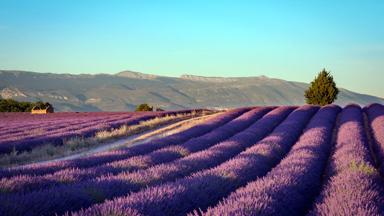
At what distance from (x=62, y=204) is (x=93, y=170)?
3251 mm

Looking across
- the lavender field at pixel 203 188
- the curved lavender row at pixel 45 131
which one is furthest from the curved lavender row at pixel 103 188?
the curved lavender row at pixel 45 131

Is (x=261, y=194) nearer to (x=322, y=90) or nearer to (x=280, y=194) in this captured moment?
(x=280, y=194)

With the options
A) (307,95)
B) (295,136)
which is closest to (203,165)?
(295,136)

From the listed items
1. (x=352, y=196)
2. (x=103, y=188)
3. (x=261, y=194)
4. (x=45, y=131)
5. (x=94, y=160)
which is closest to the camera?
(x=352, y=196)

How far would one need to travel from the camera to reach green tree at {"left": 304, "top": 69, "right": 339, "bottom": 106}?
173 ft

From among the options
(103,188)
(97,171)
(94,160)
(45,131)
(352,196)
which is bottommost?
(45,131)

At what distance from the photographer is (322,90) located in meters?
53.0

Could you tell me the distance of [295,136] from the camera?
57.1 ft

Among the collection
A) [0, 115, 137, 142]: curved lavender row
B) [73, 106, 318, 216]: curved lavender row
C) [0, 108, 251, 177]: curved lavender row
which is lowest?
A: [0, 115, 137, 142]: curved lavender row

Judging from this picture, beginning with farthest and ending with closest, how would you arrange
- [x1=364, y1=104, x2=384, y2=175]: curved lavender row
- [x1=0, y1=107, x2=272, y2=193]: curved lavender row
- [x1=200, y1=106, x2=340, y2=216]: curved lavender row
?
[x1=364, y1=104, x2=384, y2=175]: curved lavender row, [x1=0, y1=107, x2=272, y2=193]: curved lavender row, [x1=200, y1=106, x2=340, y2=216]: curved lavender row

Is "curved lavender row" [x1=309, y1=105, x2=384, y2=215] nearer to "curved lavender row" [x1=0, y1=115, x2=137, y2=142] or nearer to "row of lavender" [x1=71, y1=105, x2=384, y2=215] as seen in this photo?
"row of lavender" [x1=71, y1=105, x2=384, y2=215]

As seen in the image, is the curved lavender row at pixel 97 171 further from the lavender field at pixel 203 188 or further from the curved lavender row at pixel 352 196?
the curved lavender row at pixel 352 196

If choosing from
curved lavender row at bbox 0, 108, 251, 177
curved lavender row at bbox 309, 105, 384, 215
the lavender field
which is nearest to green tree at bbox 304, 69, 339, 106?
curved lavender row at bbox 0, 108, 251, 177

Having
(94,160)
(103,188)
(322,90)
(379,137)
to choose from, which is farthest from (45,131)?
(322,90)
